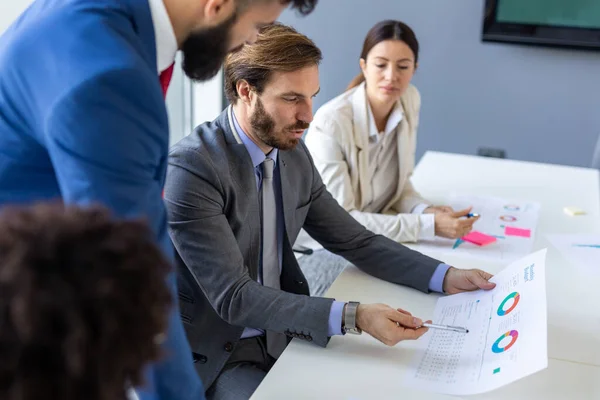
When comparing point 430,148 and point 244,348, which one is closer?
point 244,348

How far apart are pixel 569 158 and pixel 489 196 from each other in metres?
1.70

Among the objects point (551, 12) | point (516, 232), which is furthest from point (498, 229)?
point (551, 12)

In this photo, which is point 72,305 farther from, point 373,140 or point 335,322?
point 373,140

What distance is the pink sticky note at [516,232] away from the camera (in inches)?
76.3

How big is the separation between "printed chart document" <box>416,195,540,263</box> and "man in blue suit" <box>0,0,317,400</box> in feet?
3.35

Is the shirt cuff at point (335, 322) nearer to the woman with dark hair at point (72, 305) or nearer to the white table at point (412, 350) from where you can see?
the white table at point (412, 350)

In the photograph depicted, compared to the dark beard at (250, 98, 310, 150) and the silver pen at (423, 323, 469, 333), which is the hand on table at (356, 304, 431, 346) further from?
the dark beard at (250, 98, 310, 150)

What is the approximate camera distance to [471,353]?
1219 mm

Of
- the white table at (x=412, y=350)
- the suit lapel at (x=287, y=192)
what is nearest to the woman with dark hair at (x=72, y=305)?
the white table at (x=412, y=350)

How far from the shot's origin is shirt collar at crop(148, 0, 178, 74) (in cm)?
91

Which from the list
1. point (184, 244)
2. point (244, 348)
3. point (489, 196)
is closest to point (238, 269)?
point (184, 244)

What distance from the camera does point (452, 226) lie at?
1.86m

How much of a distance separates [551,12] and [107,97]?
327cm

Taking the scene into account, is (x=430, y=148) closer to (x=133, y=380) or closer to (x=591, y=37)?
(x=591, y=37)
